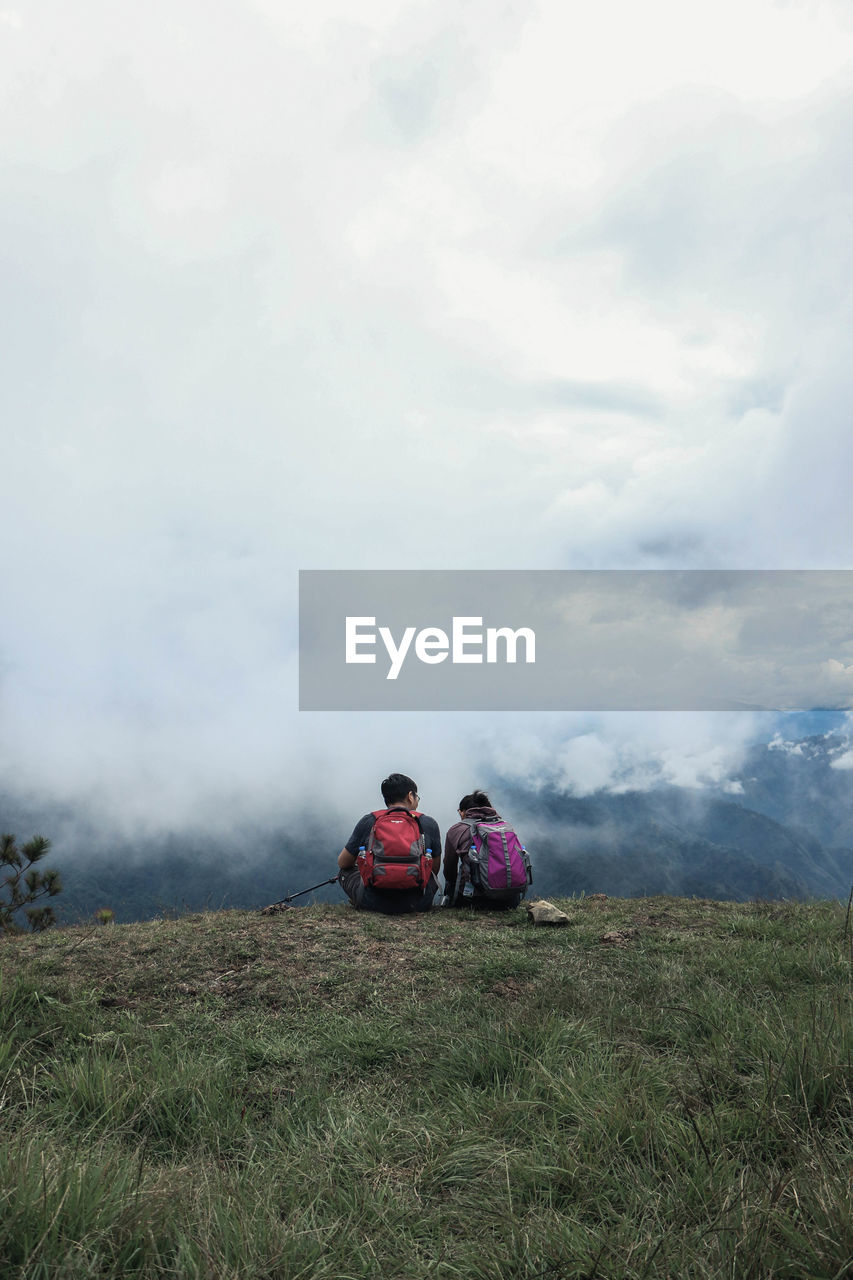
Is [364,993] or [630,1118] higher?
[630,1118]

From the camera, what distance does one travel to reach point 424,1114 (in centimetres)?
323

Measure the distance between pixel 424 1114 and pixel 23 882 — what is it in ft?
48.9

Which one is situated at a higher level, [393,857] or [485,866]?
[393,857]

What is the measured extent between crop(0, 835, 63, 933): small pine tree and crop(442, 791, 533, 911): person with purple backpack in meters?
9.95

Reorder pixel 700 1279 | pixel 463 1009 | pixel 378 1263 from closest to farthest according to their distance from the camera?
pixel 700 1279 → pixel 378 1263 → pixel 463 1009

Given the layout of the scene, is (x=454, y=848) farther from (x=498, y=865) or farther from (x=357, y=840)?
(x=357, y=840)

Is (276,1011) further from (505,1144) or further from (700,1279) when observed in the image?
(700,1279)

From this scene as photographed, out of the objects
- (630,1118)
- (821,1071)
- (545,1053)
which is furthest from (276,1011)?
(821,1071)

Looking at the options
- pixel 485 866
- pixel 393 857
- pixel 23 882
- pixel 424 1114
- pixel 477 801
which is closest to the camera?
pixel 424 1114

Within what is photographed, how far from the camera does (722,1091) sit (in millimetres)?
3107

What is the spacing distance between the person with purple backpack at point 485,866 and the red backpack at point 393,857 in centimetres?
73

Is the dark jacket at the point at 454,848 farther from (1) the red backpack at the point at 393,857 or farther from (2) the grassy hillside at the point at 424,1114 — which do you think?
(2) the grassy hillside at the point at 424,1114

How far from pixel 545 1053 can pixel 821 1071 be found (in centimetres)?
137

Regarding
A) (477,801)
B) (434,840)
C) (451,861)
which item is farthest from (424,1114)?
(477,801)
